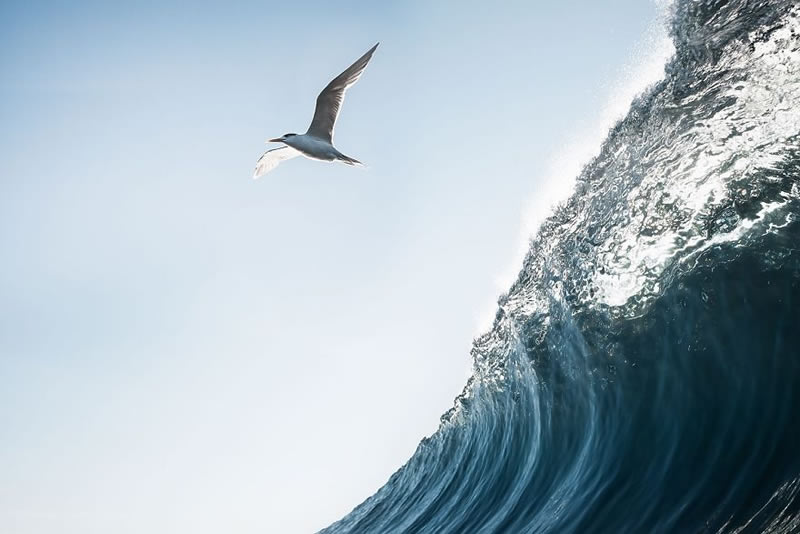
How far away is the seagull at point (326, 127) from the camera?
7.44 meters

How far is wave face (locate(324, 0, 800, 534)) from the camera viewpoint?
13.9ft

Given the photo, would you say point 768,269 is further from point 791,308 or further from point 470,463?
point 470,463

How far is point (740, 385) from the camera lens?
474 centimetres

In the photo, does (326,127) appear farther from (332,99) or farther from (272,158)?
(272,158)

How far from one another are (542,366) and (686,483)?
177 inches

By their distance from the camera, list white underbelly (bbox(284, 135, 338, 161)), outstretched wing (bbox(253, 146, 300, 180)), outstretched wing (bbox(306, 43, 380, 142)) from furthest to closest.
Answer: outstretched wing (bbox(253, 146, 300, 180)) → white underbelly (bbox(284, 135, 338, 161)) → outstretched wing (bbox(306, 43, 380, 142))

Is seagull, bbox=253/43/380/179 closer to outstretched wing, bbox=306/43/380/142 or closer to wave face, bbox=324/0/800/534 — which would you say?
outstretched wing, bbox=306/43/380/142

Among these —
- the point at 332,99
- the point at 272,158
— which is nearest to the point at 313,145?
the point at 332,99

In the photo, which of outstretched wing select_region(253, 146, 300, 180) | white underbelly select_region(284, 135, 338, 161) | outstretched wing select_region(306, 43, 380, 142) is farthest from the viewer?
outstretched wing select_region(253, 146, 300, 180)

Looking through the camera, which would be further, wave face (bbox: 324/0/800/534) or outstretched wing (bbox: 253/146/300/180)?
outstretched wing (bbox: 253/146/300/180)

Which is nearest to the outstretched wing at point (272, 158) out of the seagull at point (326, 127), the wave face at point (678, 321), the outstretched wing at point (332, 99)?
the seagull at point (326, 127)

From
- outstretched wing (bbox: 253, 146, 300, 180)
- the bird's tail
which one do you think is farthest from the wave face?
outstretched wing (bbox: 253, 146, 300, 180)

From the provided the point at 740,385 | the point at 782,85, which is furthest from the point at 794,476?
the point at 782,85

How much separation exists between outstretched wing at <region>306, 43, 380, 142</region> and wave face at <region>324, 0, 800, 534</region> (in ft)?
13.1
